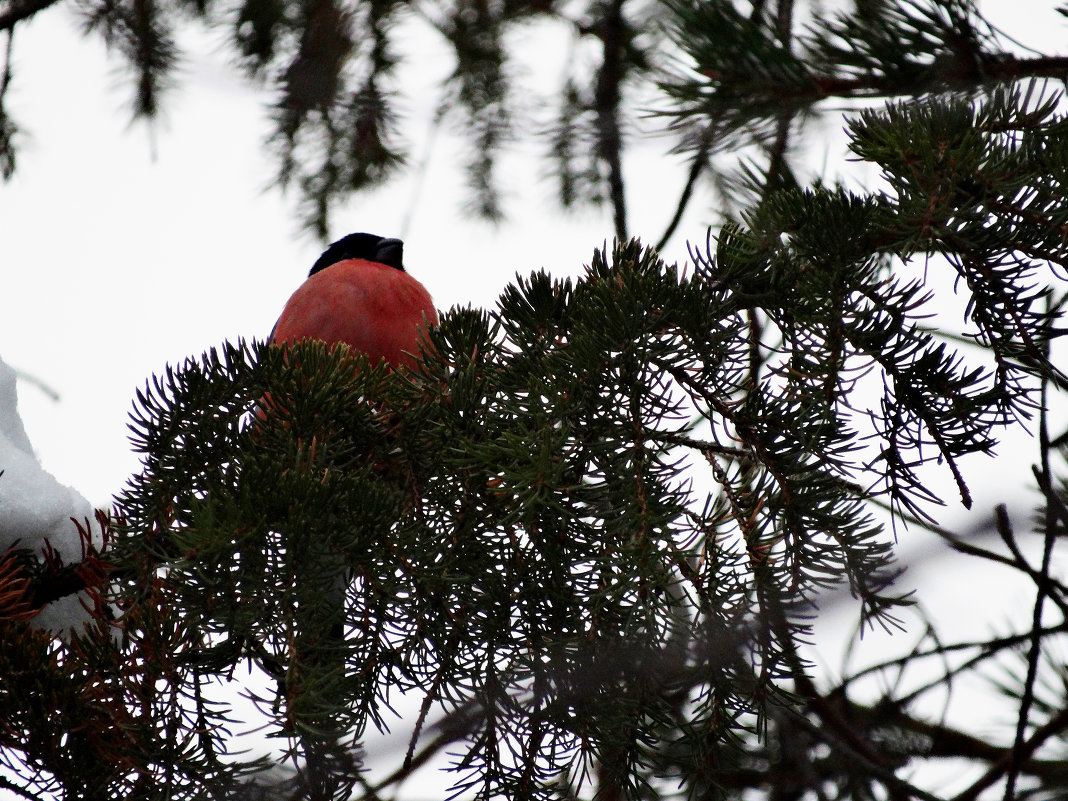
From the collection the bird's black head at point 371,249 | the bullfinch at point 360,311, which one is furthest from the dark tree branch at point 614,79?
the bird's black head at point 371,249

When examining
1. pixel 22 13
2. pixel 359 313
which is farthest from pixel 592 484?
pixel 22 13

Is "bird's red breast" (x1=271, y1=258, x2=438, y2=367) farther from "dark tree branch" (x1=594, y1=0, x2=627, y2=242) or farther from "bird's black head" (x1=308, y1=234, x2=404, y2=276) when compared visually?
"bird's black head" (x1=308, y1=234, x2=404, y2=276)

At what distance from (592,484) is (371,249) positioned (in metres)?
2.93

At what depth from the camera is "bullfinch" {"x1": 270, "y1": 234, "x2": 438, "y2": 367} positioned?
9.18 ft

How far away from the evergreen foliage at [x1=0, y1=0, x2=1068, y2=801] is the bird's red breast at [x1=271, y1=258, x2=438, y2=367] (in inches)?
57.6

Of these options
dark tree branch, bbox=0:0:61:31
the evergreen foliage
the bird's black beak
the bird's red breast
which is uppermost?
the bird's black beak

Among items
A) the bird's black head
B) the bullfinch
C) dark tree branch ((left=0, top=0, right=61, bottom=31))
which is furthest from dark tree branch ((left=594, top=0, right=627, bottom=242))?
dark tree branch ((left=0, top=0, right=61, bottom=31))

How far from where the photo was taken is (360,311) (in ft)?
9.24

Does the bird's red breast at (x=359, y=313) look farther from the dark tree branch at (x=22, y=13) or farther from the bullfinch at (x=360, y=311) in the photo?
the dark tree branch at (x=22, y=13)

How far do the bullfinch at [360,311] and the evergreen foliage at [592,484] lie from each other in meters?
1.46

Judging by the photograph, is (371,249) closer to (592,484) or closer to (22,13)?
(22,13)

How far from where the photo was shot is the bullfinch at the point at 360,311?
9.18 feet

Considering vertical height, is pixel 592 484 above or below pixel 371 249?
below

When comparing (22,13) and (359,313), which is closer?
(22,13)
